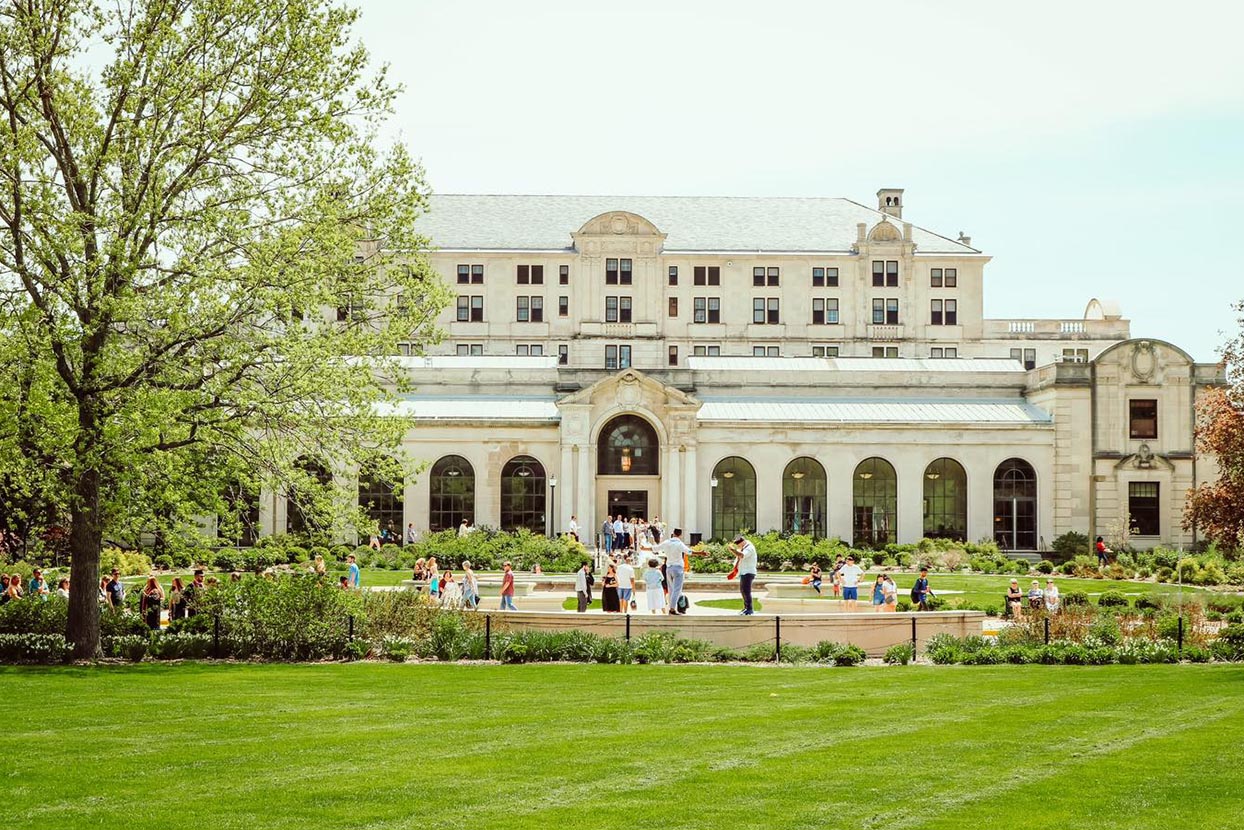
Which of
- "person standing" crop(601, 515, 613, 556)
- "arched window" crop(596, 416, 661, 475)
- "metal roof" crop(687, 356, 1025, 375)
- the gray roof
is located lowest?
"person standing" crop(601, 515, 613, 556)

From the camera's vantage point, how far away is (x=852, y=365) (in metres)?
70.2

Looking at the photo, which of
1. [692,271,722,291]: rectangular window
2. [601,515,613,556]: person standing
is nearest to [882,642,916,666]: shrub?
[601,515,613,556]: person standing

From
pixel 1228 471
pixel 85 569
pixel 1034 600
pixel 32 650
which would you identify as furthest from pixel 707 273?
pixel 32 650

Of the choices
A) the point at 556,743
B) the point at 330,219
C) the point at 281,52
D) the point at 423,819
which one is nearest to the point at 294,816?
the point at 423,819

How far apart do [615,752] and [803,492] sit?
162 feet

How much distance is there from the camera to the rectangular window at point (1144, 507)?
6306 cm

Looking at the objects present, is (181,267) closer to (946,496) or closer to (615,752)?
(615,752)

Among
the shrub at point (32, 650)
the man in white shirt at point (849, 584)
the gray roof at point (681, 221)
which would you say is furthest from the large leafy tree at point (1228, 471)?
the gray roof at point (681, 221)

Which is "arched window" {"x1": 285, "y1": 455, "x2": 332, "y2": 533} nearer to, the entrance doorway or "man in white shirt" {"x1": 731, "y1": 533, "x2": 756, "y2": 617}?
"man in white shirt" {"x1": 731, "y1": 533, "x2": 756, "y2": 617}

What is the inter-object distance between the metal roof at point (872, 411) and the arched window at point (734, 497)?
2347mm

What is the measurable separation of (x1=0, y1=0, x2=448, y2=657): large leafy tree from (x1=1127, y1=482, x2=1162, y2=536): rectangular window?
1853 inches

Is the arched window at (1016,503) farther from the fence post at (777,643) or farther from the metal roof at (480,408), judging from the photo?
the fence post at (777,643)

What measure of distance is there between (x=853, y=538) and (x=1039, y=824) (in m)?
51.6

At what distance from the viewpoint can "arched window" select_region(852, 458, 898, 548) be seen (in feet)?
208
